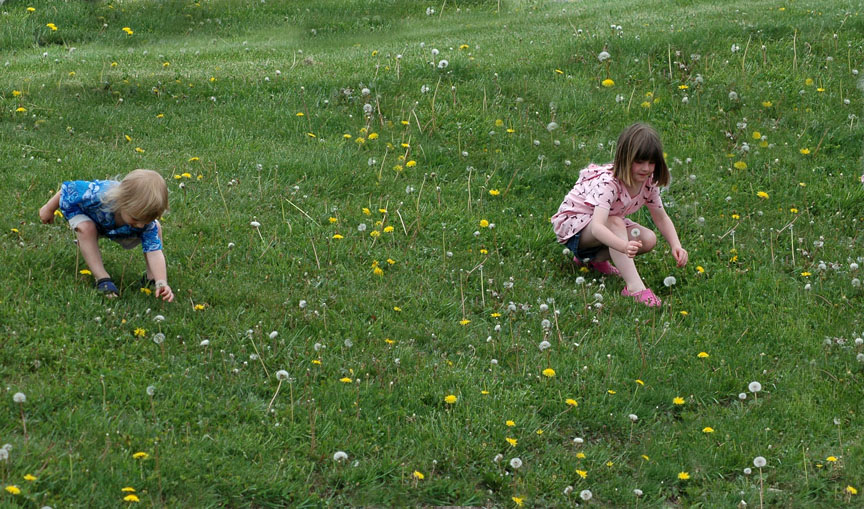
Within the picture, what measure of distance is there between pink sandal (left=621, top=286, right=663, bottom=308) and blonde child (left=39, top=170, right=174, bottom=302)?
3001 mm

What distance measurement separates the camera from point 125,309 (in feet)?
16.8

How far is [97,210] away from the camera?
17.1ft

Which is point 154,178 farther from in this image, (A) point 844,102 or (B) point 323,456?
(A) point 844,102

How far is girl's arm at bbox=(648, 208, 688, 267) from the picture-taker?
6.17 meters

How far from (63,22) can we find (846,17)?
32.2ft

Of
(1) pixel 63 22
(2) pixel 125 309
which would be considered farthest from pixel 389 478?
(1) pixel 63 22

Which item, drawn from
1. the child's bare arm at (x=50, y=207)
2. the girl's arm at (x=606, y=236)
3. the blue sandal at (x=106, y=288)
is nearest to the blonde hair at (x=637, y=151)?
the girl's arm at (x=606, y=236)

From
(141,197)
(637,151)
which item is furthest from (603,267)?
(141,197)

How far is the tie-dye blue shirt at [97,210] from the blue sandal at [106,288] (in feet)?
0.89

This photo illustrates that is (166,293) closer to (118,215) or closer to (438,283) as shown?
(118,215)

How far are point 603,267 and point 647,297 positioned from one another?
1.89 ft

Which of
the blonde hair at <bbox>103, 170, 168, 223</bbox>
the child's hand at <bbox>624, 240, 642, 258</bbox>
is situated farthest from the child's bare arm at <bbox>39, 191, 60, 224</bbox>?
the child's hand at <bbox>624, 240, 642, 258</bbox>

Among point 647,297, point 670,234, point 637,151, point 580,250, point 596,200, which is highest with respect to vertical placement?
point 637,151

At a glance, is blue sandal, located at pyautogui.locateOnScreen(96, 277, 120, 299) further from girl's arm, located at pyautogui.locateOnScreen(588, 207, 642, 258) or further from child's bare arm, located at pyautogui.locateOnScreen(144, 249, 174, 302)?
girl's arm, located at pyautogui.locateOnScreen(588, 207, 642, 258)
